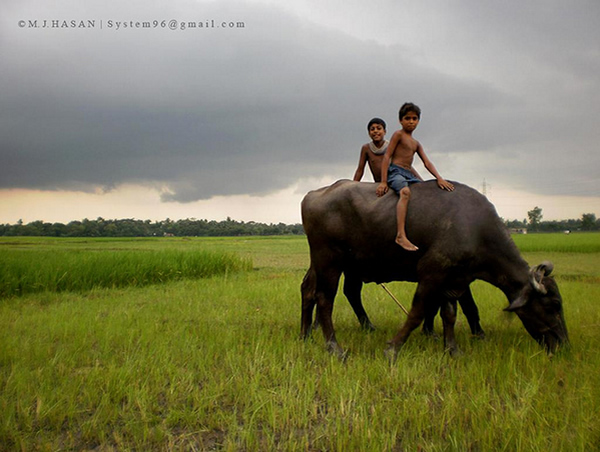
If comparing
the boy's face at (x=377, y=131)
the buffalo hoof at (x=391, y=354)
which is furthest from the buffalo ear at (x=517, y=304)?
the boy's face at (x=377, y=131)

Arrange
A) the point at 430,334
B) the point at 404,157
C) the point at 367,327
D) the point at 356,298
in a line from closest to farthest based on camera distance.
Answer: the point at 404,157 → the point at 430,334 → the point at 367,327 → the point at 356,298

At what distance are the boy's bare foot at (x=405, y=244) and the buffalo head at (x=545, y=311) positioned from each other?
1096 mm

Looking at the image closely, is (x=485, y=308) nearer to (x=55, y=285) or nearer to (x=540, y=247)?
(x=55, y=285)

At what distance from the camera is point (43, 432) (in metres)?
2.51

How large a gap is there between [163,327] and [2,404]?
2.30m

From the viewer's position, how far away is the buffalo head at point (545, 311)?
12.1ft

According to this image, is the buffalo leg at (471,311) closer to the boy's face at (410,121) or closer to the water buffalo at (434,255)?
the water buffalo at (434,255)

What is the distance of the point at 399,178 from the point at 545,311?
1881mm

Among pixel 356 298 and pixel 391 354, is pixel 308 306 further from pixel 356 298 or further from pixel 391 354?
pixel 391 354

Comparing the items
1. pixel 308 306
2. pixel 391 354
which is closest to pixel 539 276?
pixel 391 354

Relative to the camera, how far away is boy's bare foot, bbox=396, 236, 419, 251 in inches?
145

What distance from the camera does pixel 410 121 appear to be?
3.97 m

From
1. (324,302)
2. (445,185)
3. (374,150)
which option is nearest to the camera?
(445,185)

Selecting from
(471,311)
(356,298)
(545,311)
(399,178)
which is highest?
(399,178)
